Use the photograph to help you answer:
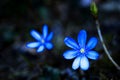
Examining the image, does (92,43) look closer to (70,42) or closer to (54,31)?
(70,42)

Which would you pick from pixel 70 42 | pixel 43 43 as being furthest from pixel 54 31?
pixel 70 42

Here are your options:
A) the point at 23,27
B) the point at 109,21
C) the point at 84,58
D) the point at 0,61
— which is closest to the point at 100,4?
the point at 109,21

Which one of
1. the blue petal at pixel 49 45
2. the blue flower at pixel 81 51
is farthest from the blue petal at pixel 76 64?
the blue petal at pixel 49 45

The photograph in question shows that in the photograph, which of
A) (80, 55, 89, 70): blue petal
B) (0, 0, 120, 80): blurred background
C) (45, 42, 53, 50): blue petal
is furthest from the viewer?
(0, 0, 120, 80): blurred background

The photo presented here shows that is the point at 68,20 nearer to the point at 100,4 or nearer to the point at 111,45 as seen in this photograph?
the point at 100,4

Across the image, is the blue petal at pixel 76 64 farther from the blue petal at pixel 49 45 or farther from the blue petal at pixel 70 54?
the blue petal at pixel 49 45

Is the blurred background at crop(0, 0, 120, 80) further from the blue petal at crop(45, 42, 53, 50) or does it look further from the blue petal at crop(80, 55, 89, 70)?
the blue petal at crop(80, 55, 89, 70)

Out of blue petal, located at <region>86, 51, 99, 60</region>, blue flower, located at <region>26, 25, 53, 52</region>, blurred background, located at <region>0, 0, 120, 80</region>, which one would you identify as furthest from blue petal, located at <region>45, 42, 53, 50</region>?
blue petal, located at <region>86, 51, 99, 60</region>
